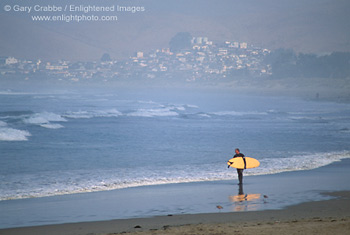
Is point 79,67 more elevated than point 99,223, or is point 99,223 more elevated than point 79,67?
point 79,67

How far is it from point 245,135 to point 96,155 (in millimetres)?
13181

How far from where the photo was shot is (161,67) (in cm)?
10094

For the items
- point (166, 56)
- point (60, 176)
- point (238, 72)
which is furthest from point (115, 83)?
point (60, 176)

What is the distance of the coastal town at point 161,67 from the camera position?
85.5 metres

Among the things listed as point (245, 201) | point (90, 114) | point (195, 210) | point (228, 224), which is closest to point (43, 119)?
point (90, 114)

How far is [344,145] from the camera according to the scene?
25312 millimetres

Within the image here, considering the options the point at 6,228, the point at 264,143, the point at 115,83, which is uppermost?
the point at 115,83

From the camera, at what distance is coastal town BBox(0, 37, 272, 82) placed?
281 ft

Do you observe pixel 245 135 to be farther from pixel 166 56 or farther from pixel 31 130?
pixel 166 56

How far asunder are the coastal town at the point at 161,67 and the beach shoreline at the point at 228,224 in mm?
76370

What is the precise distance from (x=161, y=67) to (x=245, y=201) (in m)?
90.8

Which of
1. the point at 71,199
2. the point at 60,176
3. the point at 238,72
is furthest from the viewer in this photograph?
the point at 238,72

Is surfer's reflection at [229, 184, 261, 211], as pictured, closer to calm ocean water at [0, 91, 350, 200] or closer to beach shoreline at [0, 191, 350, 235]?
beach shoreline at [0, 191, 350, 235]

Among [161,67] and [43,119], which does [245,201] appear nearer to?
[43,119]
